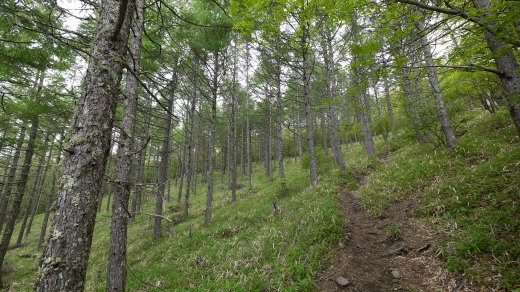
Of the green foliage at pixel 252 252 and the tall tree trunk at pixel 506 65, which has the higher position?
the tall tree trunk at pixel 506 65

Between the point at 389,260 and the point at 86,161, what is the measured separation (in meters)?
5.82

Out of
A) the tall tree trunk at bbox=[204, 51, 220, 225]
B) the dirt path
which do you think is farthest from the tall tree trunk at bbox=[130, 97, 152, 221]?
the dirt path

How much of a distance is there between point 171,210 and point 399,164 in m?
16.9

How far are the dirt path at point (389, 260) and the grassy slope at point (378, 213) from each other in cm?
28

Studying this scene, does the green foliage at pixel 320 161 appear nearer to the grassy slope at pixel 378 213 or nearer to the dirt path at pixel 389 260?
the grassy slope at pixel 378 213

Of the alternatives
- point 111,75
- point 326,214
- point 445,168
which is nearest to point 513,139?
point 445,168

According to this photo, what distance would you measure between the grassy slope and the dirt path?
0.92 feet

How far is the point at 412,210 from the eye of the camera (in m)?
6.17

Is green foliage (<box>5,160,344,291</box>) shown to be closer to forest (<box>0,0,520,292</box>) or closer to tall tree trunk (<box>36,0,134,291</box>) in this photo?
forest (<box>0,0,520,292</box>)

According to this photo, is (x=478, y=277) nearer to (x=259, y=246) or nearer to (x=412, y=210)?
(x=412, y=210)

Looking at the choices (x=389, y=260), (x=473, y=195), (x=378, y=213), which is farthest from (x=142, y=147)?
(x=473, y=195)

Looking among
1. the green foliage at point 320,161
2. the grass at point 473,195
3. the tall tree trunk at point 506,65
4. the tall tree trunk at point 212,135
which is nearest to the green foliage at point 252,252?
the tall tree trunk at point 212,135

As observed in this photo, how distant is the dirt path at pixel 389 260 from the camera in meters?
4.05

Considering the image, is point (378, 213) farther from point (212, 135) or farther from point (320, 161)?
point (212, 135)
